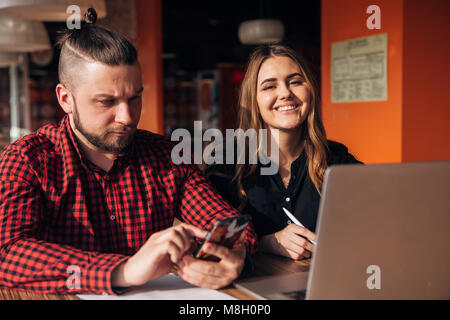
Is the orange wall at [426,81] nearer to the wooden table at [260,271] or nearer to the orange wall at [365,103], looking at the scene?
the orange wall at [365,103]

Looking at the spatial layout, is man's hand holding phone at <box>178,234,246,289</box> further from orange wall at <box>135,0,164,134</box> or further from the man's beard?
orange wall at <box>135,0,164,134</box>

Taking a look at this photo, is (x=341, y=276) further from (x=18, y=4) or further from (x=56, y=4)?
(x=18, y=4)

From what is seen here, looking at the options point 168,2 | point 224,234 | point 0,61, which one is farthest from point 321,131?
point 168,2

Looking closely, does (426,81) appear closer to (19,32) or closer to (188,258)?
(19,32)

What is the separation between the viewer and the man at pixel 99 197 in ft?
3.58

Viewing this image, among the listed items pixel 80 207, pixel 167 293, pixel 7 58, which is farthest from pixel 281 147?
pixel 7 58

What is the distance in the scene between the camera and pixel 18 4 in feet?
5.64

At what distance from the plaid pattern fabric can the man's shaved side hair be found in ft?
0.56

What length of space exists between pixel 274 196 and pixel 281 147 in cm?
20

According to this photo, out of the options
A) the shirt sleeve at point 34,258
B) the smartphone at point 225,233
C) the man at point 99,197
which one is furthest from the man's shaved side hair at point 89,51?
the smartphone at point 225,233

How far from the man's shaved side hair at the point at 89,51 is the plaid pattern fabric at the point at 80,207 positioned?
0.17m

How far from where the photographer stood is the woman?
5.89 feet

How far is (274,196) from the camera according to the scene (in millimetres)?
1812

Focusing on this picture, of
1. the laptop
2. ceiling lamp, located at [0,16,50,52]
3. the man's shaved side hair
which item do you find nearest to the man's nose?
the man's shaved side hair
